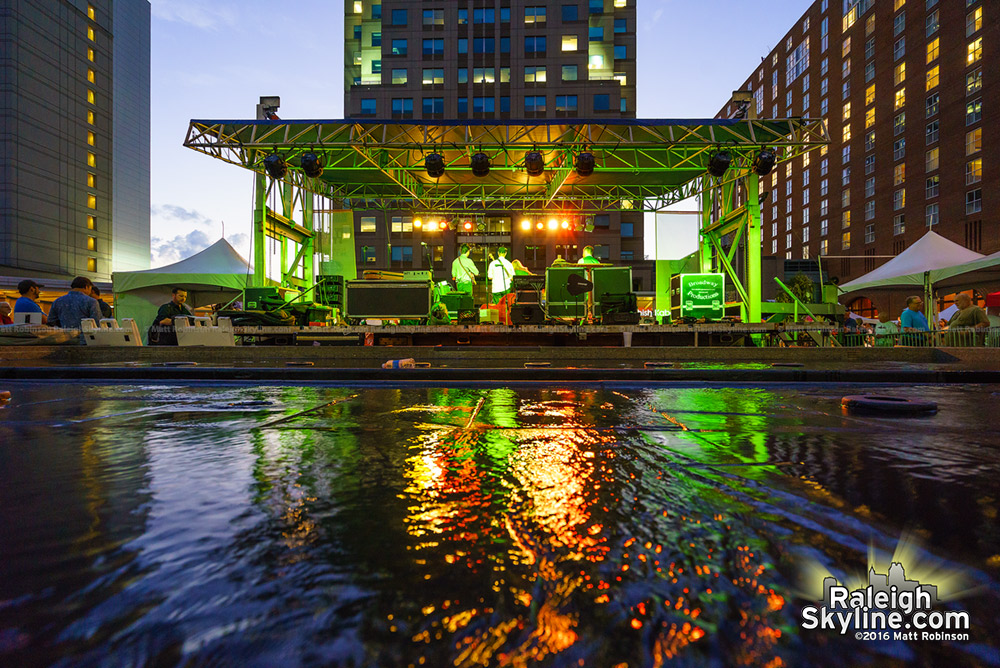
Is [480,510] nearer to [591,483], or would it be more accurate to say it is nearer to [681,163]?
[591,483]

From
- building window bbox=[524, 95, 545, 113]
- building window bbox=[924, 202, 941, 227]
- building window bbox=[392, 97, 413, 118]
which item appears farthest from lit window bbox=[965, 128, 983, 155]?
building window bbox=[392, 97, 413, 118]

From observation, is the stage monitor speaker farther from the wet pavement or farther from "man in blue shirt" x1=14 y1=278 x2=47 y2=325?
the wet pavement

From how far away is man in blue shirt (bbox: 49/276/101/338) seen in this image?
895cm

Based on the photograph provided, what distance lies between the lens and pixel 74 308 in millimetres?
9055

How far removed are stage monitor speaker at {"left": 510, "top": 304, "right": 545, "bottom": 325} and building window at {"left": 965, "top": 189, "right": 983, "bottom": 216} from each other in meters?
44.6

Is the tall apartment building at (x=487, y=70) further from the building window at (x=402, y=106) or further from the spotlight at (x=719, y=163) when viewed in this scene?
the spotlight at (x=719, y=163)

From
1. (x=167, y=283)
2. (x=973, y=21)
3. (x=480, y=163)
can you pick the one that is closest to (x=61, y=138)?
(x=167, y=283)

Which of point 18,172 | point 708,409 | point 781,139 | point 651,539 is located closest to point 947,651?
point 651,539

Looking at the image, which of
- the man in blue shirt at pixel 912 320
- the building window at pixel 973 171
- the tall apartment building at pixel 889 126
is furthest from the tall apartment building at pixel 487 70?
the man in blue shirt at pixel 912 320

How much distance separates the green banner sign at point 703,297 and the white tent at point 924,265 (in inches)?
381

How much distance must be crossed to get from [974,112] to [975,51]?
4779 mm

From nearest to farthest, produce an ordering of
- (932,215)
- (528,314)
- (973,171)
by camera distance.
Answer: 1. (528,314)
2. (973,171)
3. (932,215)

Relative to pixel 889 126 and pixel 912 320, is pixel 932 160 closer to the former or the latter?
pixel 889 126

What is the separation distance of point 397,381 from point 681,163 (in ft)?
42.3
